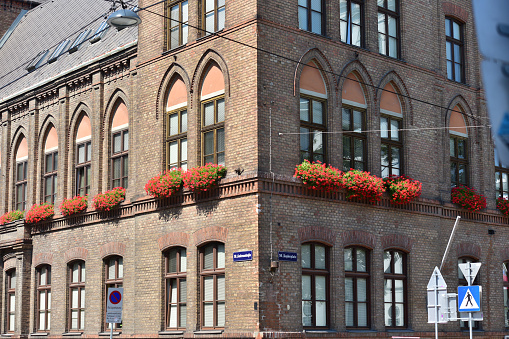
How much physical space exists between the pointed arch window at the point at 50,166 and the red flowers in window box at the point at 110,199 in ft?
13.0

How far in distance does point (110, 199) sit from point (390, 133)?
28.9 ft

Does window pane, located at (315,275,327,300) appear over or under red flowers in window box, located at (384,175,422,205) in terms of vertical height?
under

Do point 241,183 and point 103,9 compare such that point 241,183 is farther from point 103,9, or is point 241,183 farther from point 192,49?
point 103,9

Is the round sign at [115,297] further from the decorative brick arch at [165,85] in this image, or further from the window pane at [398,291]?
the window pane at [398,291]

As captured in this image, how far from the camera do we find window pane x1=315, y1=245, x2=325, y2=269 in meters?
18.1

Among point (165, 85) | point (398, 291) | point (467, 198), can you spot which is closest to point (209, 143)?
point (165, 85)

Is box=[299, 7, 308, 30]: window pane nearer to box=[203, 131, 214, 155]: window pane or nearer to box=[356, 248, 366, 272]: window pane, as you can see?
box=[203, 131, 214, 155]: window pane

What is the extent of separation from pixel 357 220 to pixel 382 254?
1337 millimetres

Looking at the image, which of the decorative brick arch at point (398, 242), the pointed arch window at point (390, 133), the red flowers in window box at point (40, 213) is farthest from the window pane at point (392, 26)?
the red flowers in window box at point (40, 213)

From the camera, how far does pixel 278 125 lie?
1761cm

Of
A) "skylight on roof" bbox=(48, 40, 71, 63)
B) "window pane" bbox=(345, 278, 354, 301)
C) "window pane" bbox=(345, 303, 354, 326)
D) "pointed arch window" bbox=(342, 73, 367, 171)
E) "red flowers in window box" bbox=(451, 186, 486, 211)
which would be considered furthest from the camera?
"skylight on roof" bbox=(48, 40, 71, 63)

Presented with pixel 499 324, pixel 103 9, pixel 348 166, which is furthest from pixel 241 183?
pixel 103 9

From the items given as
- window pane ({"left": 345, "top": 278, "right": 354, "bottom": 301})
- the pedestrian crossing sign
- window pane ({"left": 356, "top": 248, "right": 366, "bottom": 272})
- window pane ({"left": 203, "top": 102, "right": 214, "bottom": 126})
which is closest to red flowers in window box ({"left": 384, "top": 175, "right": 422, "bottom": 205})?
window pane ({"left": 356, "top": 248, "right": 366, "bottom": 272})

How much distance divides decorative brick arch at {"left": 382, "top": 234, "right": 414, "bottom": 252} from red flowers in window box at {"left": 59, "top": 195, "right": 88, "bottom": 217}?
32.9 feet
